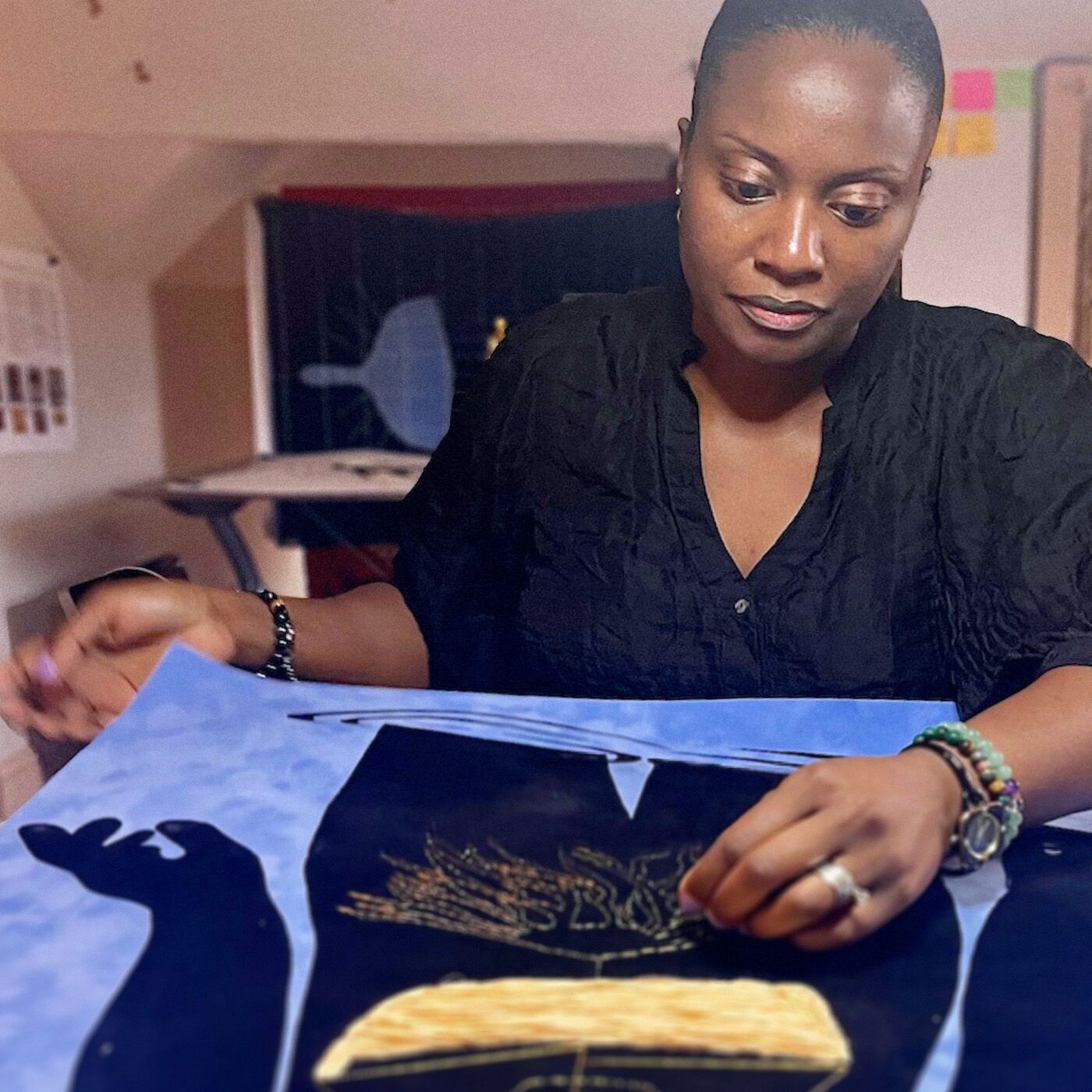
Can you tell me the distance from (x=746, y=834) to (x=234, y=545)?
69 centimetres

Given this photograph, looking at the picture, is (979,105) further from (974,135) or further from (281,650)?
(281,650)

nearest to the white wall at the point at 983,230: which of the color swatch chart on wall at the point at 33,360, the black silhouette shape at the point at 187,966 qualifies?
the black silhouette shape at the point at 187,966

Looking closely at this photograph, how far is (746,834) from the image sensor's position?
1.08 ft

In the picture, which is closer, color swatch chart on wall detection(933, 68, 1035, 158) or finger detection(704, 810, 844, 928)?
finger detection(704, 810, 844, 928)

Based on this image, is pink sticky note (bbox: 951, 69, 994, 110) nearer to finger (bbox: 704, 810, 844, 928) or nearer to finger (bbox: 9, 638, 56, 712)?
finger (bbox: 704, 810, 844, 928)

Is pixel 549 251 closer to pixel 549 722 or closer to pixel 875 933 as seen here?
pixel 549 722

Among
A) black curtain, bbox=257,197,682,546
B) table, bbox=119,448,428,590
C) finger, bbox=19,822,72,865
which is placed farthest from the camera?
black curtain, bbox=257,197,682,546

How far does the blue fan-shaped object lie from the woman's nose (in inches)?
18.8

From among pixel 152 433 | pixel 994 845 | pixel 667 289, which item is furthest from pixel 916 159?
pixel 152 433

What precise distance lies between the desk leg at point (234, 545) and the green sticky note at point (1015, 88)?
61cm

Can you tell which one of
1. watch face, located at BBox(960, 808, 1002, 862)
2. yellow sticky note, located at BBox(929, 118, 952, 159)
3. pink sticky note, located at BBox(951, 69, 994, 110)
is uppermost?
pink sticky note, located at BBox(951, 69, 994, 110)

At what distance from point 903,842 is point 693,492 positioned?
255 millimetres

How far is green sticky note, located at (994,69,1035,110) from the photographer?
1.84 ft

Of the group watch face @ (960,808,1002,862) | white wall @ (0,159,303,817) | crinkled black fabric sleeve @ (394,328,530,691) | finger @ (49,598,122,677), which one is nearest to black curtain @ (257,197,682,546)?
white wall @ (0,159,303,817)
